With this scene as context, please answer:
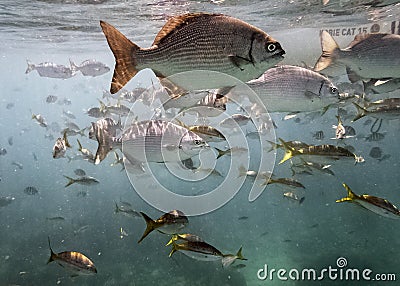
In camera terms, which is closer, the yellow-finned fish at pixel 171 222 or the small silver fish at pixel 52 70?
the yellow-finned fish at pixel 171 222

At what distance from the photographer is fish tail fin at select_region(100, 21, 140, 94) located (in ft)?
8.15

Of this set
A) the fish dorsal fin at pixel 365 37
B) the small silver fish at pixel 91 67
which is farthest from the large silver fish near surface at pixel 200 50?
the small silver fish at pixel 91 67

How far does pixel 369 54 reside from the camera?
3918 millimetres

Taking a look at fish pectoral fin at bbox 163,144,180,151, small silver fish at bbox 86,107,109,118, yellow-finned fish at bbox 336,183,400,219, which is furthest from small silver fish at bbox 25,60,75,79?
yellow-finned fish at bbox 336,183,400,219

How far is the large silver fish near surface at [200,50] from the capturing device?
8.10 ft

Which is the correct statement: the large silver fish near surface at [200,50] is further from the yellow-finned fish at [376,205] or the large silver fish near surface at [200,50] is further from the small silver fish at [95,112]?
the small silver fish at [95,112]

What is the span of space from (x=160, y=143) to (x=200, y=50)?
1231 mm

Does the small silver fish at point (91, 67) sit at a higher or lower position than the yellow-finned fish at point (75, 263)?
higher

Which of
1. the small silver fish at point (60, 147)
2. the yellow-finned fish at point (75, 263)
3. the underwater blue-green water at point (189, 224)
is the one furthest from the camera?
the underwater blue-green water at point (189, 224)

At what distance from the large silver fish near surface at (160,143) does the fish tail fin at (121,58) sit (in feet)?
3.55

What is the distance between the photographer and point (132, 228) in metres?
17.1

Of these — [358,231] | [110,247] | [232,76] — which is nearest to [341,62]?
[232,76]

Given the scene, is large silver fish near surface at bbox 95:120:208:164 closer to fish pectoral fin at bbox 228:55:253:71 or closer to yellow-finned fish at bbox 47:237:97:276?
fish pectoral fin at bbox 228:55:253:71

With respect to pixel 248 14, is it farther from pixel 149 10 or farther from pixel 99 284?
pixel 99 284
